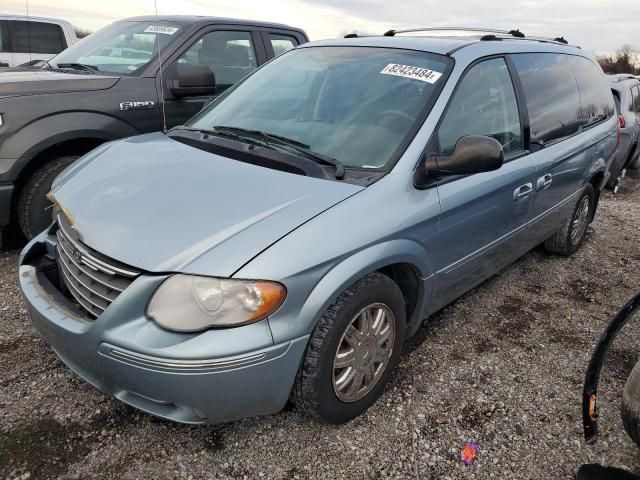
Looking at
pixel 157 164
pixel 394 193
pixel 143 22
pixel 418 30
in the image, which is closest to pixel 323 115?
pixel 394 193

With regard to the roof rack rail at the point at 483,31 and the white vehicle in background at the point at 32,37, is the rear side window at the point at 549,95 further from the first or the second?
the white vehicle in background at the point at 32,37

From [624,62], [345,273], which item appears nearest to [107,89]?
[345,273]

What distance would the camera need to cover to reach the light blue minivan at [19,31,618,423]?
1.89 m

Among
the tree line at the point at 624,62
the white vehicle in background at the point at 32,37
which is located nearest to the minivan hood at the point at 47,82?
the white vehicle in background at the point at 32,37

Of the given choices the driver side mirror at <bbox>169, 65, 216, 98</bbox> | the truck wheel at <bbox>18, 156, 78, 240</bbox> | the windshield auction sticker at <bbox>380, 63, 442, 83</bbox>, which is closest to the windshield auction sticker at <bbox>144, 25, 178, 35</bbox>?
the driver side mirror at <bbox>169, 65, 216, 98</bbox>

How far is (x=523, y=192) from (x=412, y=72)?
1.09 meters

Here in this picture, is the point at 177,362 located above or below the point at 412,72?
below

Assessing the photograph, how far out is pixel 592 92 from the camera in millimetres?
4457

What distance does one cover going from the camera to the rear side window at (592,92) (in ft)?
14.0

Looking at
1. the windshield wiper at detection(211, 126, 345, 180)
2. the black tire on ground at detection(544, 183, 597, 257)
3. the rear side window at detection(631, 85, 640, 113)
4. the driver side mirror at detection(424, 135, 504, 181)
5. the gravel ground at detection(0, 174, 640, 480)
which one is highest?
the windshield wiper at detection(211, 126, 345, 180)

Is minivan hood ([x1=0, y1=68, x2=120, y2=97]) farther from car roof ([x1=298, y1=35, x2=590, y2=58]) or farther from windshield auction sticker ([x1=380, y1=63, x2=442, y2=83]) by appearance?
windshield auction sticker ([x1=380, y1=63, x2=442, y2=83])

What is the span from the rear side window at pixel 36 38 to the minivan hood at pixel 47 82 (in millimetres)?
5240

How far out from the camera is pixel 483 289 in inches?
157

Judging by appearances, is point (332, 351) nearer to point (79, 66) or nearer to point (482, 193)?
point (482, 193)
